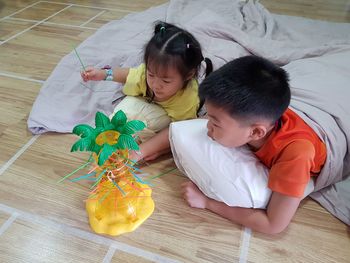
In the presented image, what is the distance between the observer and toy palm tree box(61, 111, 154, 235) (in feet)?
2.24

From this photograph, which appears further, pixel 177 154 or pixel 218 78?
pixel 177 154

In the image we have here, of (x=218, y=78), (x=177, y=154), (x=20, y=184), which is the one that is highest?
(x=218, y=78)

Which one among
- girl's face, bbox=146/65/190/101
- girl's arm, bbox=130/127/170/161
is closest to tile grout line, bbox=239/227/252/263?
girl's arm, bbox=130/127/170/161

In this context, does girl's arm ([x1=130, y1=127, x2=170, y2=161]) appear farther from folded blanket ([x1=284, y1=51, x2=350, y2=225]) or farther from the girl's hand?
folded blanket ([x1=284, y1=51, x2=350, y2=225])

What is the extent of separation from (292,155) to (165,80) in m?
0.42

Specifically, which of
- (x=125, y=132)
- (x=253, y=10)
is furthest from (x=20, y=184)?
→ (x=253, y=10)

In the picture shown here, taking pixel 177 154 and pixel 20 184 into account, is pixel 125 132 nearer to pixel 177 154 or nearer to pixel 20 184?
pixel 177 154

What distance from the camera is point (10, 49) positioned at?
1.59m

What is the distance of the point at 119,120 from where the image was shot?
699mm

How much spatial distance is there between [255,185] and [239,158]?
9 cm

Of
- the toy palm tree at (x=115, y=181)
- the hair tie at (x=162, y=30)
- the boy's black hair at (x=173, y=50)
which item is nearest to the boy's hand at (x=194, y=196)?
the toy palm tree at (x=115, y=181)

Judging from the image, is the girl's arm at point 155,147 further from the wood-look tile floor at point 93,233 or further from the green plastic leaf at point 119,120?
the green plastic leaf at point 119,120

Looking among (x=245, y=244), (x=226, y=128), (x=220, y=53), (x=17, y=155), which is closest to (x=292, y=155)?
(x=226, y=128)

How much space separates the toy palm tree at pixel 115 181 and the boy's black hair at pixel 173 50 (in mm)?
236
